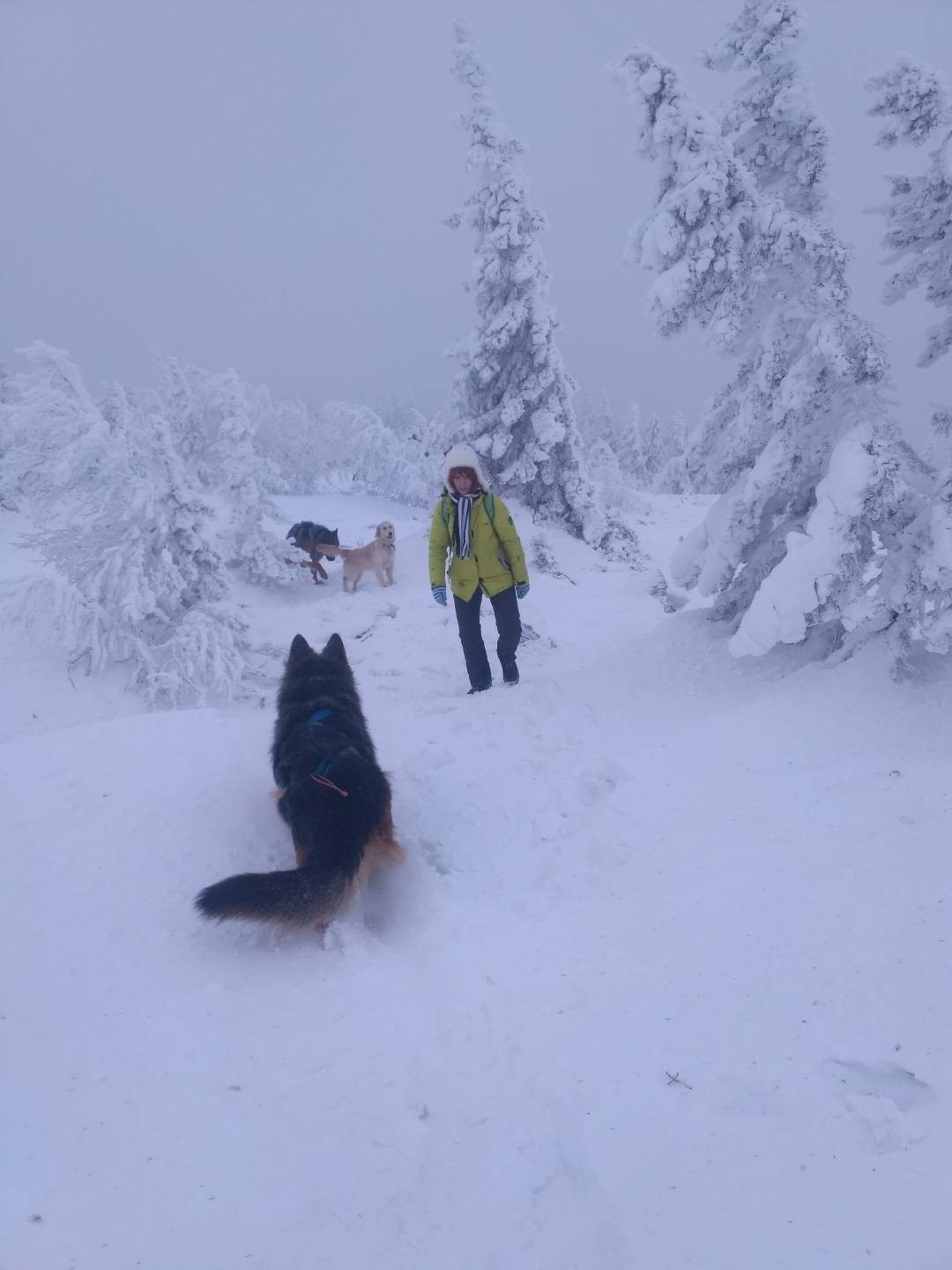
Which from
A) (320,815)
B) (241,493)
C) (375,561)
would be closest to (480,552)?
→ (320,815)

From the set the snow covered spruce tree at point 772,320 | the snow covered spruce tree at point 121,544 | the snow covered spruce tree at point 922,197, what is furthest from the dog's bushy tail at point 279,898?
the snow covered spruce tree at point 121,544

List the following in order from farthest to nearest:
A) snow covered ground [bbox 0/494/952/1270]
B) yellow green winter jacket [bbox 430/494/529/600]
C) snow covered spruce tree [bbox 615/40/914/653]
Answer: yellow green winter jacket [bbox 430/494/529/600]
snow covered spruce tree [bbox 615/40/914/653]
snow covered ground [bbox 0/494/952/1270]

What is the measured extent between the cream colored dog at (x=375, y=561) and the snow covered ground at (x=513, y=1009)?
8.95 metres

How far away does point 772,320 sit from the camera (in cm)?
590

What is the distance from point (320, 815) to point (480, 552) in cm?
351

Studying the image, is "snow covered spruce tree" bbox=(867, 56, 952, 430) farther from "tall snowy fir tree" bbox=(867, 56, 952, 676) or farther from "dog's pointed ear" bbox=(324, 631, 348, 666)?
"dog's pointed ear" bbox=(324, 631, 348, 666)

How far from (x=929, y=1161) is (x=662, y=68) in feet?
25.0

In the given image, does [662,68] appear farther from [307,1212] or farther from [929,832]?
[307,1212]

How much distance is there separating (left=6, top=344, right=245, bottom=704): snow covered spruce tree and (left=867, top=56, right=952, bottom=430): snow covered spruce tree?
9895 millimetres

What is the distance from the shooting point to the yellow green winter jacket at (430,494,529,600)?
6371mm

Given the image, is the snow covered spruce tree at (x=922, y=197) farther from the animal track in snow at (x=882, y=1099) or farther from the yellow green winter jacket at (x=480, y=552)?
the animal track in snow at (x=882, y=1099)

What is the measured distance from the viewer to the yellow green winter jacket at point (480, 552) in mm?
6371

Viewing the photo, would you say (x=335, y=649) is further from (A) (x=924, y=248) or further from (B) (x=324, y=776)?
(A) (x=924, y=248)

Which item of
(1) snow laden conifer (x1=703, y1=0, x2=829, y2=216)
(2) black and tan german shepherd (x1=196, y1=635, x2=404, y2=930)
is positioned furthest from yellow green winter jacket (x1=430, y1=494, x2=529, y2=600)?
(1) snow laden conifer (x1=703, y1=0, x2=829, y2=216)
